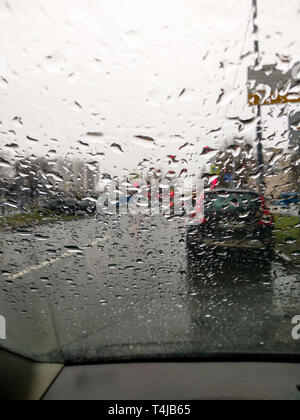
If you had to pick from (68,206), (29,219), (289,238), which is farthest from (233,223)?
(29,219)

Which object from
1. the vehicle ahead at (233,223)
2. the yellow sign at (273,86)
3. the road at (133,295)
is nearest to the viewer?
the road at (133,295)

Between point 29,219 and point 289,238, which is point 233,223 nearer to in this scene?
point 289,238

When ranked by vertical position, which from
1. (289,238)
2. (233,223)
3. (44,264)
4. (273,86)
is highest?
(273,86)

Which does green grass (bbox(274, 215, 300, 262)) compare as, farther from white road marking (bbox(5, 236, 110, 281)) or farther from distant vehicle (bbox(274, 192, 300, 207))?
white road marking (bbox(5, 236, 110, 281))

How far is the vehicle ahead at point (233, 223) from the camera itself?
4.40 metres

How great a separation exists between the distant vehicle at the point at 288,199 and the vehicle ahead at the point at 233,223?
182mm

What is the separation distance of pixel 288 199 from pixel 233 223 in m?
0.77

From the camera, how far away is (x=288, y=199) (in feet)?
13.7

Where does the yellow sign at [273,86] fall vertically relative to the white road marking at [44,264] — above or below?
above

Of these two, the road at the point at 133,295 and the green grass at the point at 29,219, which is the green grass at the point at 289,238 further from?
the green grass at the point at 29,219

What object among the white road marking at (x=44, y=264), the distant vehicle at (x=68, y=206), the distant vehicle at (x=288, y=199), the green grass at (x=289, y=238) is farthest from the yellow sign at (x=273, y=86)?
the white road marking at (x=44, y=264)
